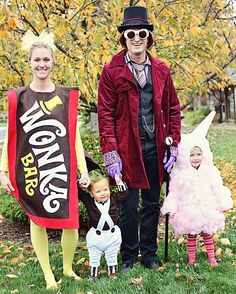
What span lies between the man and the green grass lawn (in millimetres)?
319

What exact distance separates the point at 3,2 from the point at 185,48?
215 centimetres

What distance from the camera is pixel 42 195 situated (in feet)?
13.2

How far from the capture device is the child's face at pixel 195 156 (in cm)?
441

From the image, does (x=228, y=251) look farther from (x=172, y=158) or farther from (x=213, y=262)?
(x=172, y=158)

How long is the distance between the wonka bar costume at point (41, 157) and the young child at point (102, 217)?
22cm

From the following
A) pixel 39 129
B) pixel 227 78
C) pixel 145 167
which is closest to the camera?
pixel 39 129

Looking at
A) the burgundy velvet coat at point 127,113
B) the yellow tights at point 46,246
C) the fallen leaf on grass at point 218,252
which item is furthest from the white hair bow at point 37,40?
the fallen leaf on grass at point 218,252

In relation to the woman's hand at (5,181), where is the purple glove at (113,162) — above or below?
above

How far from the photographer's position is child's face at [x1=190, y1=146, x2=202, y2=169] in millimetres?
4412

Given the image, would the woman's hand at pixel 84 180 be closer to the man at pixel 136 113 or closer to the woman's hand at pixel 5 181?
the man at pixel 136 113

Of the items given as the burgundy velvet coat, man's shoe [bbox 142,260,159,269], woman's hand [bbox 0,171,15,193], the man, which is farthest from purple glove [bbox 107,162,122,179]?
man's shoe [bbox 142,260,159,269]

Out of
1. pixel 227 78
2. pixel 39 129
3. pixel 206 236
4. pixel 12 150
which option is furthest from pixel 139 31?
pixel 227 78

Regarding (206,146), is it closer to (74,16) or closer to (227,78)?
(74,16)

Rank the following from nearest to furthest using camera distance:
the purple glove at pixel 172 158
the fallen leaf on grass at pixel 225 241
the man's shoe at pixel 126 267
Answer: the purple glove at pixel 172 158, the man's shoe at pixel 126 267, the fallen leaf on grass at pixel 225 241
